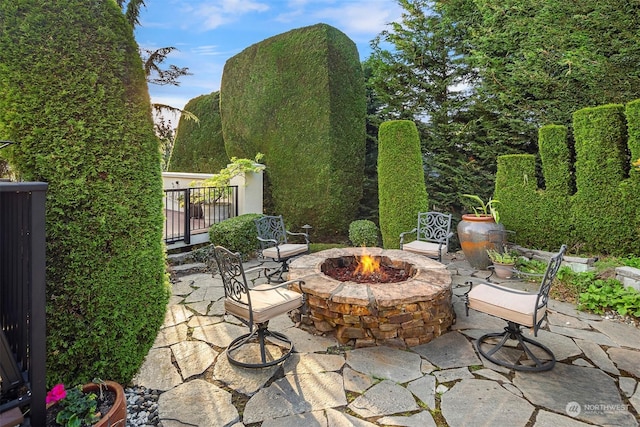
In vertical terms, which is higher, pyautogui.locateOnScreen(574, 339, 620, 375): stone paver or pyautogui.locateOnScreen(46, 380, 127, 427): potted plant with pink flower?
pyautogui.locateOnScreen(46, 380, 127, 427): potted plant with pink flower

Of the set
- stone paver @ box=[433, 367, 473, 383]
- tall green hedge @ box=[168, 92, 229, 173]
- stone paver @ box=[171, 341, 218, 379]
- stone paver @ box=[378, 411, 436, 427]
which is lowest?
stone paver @ box=[171, 341, 218, 379]

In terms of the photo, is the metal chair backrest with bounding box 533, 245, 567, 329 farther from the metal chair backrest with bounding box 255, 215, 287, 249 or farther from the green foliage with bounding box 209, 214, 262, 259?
the green foliage with bounding box 209, 214, 262, 259

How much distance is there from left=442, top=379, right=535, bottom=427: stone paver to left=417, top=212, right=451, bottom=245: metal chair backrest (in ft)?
10.4

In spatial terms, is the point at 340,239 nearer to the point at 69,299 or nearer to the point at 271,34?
the point at 271,34

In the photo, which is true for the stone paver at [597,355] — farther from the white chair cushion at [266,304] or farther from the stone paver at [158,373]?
the stone paver at [158,373]

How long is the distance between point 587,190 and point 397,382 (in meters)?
4.47

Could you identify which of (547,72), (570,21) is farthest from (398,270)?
(570,21)

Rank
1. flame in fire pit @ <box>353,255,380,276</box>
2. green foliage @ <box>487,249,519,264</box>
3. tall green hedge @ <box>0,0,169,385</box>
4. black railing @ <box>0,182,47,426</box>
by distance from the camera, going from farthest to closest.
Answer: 1. green foliage @ <box>487,249,519,264</box>
2. flame in fire pit @ <box>353,255,380,276</box>
3. tall green hedge @ <box>0,0,169,385</box>
4. black railing @ <box>0,182,47,426</box>

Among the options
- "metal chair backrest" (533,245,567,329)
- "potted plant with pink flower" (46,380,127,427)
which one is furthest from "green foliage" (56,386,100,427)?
"metal chair backrest" (533,245,567,329)

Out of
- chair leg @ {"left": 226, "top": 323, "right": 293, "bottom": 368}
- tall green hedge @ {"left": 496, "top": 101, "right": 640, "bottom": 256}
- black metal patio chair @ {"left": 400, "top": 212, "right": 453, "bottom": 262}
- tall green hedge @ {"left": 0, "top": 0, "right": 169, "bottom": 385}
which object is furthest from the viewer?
black metal patio chair @ {"left": 400, "top": 212, "right": 453, "bottom": 262}

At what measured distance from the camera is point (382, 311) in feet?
9.15

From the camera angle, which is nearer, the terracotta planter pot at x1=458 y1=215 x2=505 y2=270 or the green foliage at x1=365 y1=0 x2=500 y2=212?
the terracotta planter pot at x1=458 y1=215 x2=505 y2=270

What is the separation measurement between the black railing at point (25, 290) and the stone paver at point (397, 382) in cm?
74

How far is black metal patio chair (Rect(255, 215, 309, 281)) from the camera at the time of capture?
4.44 meters
